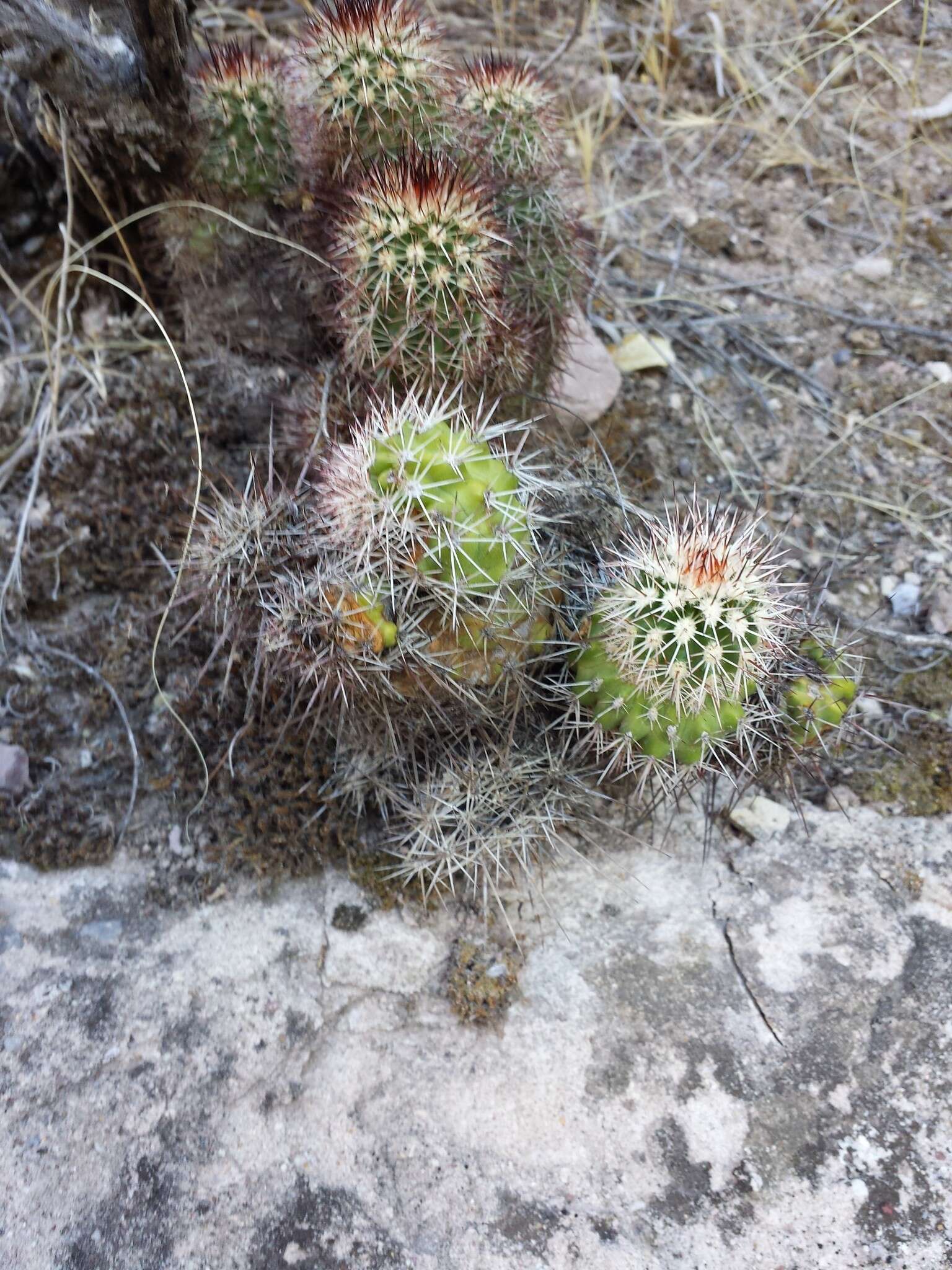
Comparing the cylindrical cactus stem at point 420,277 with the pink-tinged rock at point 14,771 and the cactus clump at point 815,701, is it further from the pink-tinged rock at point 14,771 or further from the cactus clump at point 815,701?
the pink-tinged rock at point 14,771

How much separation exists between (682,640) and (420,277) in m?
0.92

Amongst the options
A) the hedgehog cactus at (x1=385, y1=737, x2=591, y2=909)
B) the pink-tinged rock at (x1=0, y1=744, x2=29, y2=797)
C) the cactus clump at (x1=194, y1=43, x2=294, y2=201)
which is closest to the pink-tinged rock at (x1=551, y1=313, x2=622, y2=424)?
the cactus clump at (x1=194, y1=43, x2=294, y2=201)

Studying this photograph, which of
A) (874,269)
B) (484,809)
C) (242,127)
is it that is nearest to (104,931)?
(484,809)

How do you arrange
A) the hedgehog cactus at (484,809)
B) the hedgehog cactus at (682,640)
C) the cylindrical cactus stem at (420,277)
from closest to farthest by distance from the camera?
the hedgehog cactus at (682,640) → the cylindrical cactus stem at (420,277) → the hedgehog cactus at (484,809)

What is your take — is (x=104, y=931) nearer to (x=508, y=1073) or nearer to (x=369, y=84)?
(x=508, y=1073)

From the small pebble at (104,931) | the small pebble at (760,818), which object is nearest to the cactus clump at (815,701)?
the small pebble at (760,818)

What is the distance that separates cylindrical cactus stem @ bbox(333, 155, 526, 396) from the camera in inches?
76.3

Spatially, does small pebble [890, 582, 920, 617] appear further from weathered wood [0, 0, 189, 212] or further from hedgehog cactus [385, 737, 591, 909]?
weathered wood [0, 0, 189, 212]

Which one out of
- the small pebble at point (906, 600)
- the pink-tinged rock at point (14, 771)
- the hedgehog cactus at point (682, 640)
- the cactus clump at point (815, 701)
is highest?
the hedgehog cactus at point (682, 640)

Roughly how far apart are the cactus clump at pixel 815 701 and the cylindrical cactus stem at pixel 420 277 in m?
0.96

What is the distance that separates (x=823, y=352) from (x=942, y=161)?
113 centimetres

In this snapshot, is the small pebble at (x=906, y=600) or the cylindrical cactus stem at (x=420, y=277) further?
the small pebble at (x=906, y=600)

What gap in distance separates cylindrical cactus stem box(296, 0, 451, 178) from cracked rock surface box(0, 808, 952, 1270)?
1.71 metres

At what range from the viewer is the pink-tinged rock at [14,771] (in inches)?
91.1
